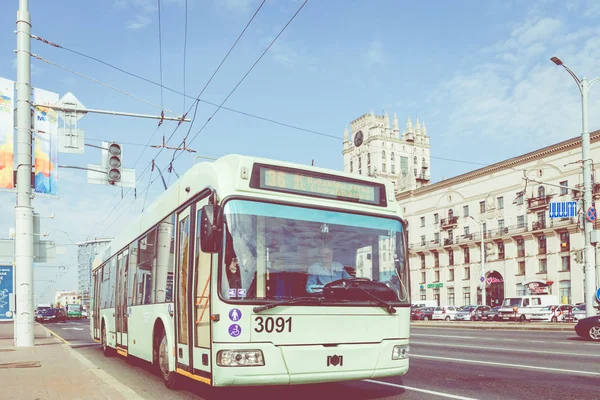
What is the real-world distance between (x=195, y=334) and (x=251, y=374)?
1.14 m

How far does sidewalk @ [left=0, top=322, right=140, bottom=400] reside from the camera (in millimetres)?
8328

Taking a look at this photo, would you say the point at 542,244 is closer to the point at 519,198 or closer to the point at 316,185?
the point at 519,198

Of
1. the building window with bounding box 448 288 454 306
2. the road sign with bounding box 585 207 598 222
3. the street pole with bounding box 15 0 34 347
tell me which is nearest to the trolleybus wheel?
the street pole with bounding box 15 0 34 347

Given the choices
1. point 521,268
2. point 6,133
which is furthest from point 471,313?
point 6,133

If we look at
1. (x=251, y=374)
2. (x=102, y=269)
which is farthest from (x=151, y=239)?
(x=102, y=269)

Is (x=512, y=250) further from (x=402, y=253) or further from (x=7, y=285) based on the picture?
(x=402, y=253)

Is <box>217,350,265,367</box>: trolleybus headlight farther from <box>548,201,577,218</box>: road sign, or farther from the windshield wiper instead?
<box>548,201,577,218</box>: road sign

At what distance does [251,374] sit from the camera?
22.4 feet

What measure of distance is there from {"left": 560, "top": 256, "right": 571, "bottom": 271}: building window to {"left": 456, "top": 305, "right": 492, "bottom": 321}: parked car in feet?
32.0

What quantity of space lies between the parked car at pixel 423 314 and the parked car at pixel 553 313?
13.2 metres

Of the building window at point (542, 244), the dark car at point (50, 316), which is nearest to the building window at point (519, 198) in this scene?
the building window at point (542, 244)

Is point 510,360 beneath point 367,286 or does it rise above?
beneath

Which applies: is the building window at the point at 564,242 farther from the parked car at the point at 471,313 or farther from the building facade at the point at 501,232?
the parked car at the point at 471,313

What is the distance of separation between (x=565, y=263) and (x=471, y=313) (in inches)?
458
